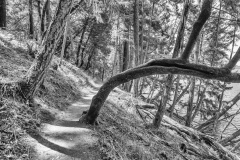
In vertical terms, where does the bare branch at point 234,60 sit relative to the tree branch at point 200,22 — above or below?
below

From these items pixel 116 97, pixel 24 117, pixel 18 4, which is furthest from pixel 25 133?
pixel 18 4

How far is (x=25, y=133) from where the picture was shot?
3.68m

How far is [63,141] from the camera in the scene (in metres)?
4.04

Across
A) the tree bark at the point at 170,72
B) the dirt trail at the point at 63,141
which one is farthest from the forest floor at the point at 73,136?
the tree bark at the point at 170,72

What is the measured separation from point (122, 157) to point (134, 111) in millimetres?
4725

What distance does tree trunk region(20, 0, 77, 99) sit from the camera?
427 cm

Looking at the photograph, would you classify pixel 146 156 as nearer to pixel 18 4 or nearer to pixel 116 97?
pixel 116 97

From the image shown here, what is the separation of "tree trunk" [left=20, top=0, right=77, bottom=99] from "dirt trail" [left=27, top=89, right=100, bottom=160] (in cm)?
114

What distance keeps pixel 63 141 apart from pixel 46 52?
235cm

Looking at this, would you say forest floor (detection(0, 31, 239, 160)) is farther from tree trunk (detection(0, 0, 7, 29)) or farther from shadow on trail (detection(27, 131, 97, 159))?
tree trunk (detection(0, 0, 7, 29))

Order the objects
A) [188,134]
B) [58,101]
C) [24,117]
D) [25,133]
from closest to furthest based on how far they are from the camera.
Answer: [25,133]
[24,117]
[58,101]
[188,134]

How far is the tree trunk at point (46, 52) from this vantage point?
427 centimetres

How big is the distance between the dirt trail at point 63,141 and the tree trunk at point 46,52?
1.14 metres

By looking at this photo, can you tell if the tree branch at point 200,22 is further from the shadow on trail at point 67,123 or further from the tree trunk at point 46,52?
the shadow on trail at point 67,123
